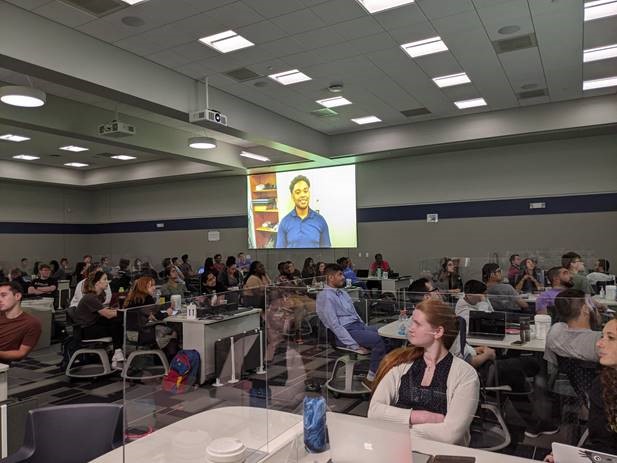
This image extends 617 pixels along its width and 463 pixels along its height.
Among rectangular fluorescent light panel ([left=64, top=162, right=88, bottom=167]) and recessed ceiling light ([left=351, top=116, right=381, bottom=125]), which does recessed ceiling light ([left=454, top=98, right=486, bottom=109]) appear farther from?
rectangular fluorescent light panel ([left=64, top=162, right=88, bottom=167])

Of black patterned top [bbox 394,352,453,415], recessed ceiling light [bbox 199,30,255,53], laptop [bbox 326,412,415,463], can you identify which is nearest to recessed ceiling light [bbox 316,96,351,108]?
recessed ceiling light [bbox 199,30,255,53]

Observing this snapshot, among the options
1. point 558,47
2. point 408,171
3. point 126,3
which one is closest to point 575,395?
point 558,47

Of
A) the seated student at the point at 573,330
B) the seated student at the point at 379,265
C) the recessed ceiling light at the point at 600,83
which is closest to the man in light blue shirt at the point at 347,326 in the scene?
the seated student at the point at 573,330

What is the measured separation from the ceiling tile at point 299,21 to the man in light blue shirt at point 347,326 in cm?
320

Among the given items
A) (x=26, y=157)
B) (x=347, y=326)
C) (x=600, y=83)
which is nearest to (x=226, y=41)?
(x=347, y=326)

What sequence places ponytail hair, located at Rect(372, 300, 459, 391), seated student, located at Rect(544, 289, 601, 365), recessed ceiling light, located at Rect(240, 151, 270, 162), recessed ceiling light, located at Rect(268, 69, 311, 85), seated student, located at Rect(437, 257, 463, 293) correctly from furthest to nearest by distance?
recessed ceiling light, located at Rect(240, 151, 270, 162)
seated student, located at Rect(437, 257, 463, 293)
recessed ceiling light, located at Rect(268, 69, 311, 85)
seated student, located at Rect(544, 289, 601, 365)
ponytail hair, located at Rect(372, 300, 459, 391)

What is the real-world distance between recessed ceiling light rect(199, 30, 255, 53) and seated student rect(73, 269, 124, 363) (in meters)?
3.33

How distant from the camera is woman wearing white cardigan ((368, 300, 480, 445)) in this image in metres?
2.11

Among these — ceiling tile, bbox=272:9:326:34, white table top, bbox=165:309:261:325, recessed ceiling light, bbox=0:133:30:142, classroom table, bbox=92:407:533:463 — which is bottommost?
classroom table, bbox=92:407:533:463

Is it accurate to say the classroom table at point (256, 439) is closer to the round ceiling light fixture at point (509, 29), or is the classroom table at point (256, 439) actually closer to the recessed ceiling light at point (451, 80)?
the round ceiling light fixture at point (509, 29)

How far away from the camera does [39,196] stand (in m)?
16.3

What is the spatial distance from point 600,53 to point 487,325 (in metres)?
5.05

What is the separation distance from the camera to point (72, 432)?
2203mm

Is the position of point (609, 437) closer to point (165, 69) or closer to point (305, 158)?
point (165, 69)
